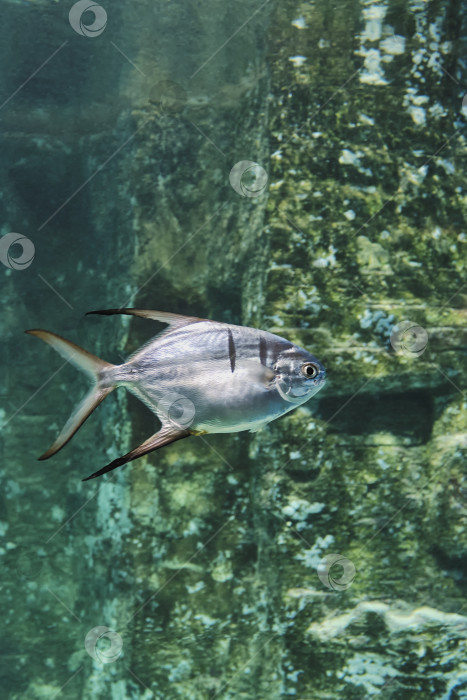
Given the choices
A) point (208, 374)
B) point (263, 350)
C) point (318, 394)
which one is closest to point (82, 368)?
point (208, 374)

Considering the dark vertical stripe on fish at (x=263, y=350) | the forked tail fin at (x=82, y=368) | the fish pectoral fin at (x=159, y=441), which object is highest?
the dark vertical stripe on fish at (x=263, y=350)

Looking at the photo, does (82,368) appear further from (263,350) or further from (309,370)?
(309,370)

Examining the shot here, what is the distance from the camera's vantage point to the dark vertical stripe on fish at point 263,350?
203 cm

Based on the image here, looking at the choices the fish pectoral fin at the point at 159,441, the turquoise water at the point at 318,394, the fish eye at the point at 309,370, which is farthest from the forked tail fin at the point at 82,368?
the turquoise water at the point at 318,394

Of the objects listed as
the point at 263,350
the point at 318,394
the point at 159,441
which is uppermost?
the point at 263,350

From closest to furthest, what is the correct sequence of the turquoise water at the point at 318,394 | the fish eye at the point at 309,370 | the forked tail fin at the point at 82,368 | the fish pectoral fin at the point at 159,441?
the fish pectoral fin at the point at 159,441, the forked tail fin at the point at 82,368, the fish eye at the point at 309,370, the turquoise water at the point at 318,394

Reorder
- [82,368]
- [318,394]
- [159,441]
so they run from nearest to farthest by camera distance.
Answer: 1. [159,441]
2. [82,368]
3. [318,394]

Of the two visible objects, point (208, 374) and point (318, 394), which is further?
point (318, 394)

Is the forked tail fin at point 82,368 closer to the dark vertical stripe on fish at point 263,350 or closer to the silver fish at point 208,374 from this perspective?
the silver fish at point 208,374

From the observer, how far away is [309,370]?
6.63 feet

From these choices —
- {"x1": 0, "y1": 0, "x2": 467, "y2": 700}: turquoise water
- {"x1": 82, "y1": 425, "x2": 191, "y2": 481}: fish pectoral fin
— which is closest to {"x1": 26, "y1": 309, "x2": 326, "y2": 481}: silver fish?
{"x1": 82, "y1": 425, "x2": 191, "y2": 481}: fish pectoral fin

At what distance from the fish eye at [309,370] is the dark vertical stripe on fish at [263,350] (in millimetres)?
147

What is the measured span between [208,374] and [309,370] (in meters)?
0.38

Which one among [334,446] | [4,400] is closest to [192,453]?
[334,446]
